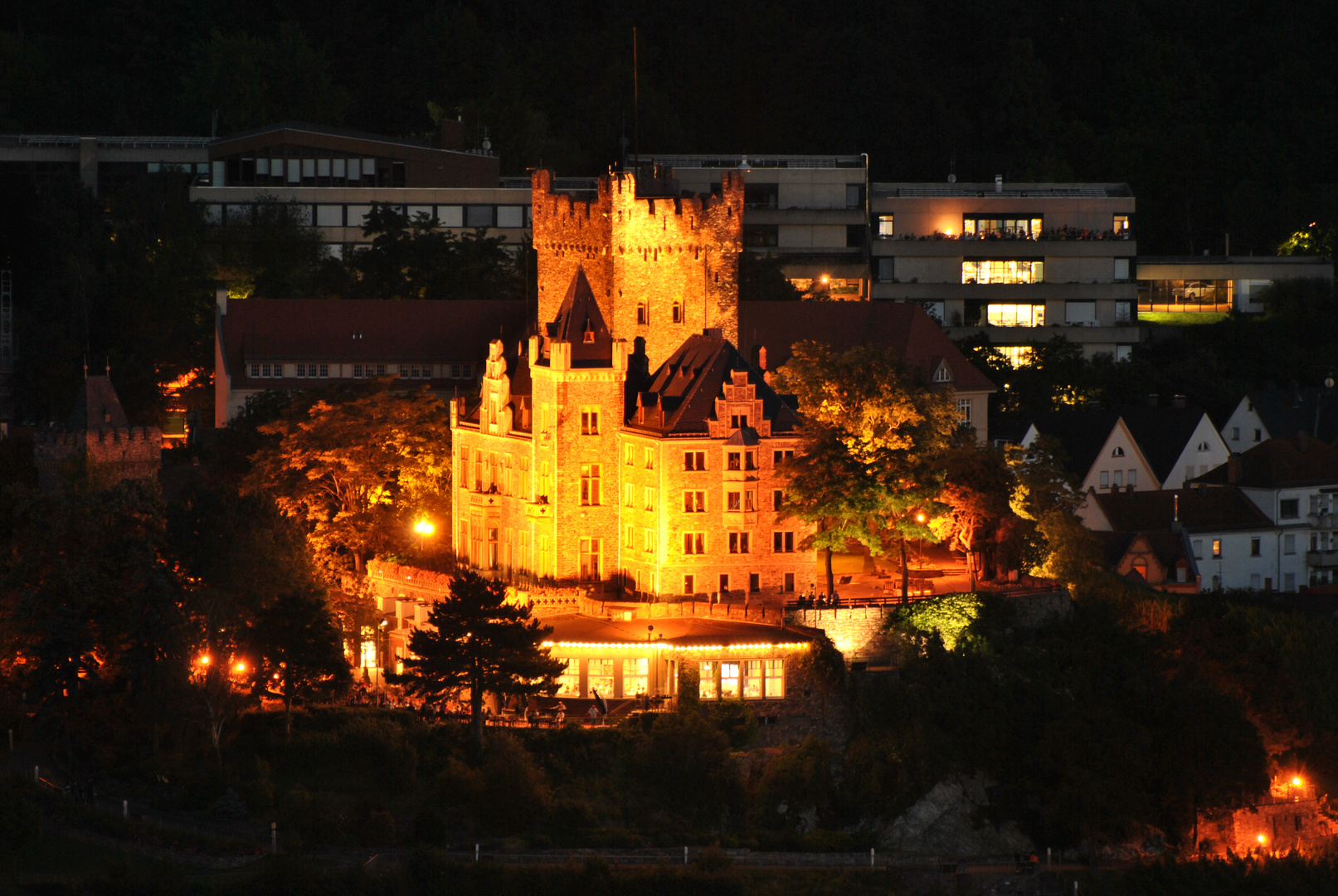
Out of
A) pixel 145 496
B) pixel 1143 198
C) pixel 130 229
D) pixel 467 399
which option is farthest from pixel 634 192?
pixel 1143 198

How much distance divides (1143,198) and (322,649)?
339 ft

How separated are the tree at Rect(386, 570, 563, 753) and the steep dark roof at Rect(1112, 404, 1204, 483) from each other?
52148 millimetres

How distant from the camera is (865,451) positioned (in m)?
98.1

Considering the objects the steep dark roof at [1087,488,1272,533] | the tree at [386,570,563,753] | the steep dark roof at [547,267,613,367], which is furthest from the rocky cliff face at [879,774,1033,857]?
the steep dark roof at [1087,488,1272,533]

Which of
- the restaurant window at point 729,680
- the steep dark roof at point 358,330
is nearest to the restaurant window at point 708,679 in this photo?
the restaurant window at point 729,680

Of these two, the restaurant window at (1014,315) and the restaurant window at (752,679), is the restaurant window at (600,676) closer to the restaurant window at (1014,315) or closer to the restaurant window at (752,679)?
the restaurant window at (752,679)

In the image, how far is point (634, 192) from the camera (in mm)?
105625

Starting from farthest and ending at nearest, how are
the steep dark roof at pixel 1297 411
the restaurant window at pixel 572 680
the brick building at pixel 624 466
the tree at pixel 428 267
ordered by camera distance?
the steep dark roof at pixel 1297 411, the tree at pixel 428 267, the brick building at pixel 624 466, the restaurant window at pixel 572 680

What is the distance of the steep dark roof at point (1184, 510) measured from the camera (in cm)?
12431

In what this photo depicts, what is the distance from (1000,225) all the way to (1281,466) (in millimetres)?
33231

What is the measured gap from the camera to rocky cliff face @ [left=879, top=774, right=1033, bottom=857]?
90.1m

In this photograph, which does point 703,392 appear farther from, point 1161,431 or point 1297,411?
point 1297,411

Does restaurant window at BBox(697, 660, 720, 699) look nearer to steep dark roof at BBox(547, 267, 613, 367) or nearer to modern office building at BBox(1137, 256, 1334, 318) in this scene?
steep dark roof at BBox(547, 267, 613, 367)

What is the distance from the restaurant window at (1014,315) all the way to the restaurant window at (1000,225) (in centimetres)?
506
